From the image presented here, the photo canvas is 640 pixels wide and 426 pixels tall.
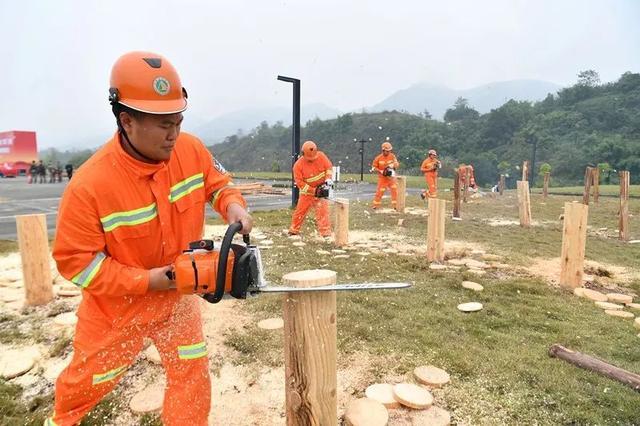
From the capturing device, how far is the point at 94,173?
5.41 feet

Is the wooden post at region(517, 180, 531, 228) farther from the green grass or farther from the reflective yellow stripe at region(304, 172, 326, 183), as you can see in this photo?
the reflective yellow stripe at region(304, 172, 326, 183)

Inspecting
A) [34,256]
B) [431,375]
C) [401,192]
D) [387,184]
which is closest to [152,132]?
[431,375]

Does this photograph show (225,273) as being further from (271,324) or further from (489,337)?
(489,337)

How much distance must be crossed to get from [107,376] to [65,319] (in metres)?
2.37

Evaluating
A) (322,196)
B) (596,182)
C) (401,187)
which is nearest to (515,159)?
(596,182)

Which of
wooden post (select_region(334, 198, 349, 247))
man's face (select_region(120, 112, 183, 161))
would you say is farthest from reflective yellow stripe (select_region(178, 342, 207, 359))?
wooden post (select_region(334, 198, 349, 247))

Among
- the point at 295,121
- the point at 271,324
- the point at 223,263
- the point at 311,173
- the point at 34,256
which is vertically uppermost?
the point at 295,121

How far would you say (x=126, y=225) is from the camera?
5.57ft

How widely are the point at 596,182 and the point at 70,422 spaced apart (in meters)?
15.1

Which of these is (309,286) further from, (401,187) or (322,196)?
(401,187)

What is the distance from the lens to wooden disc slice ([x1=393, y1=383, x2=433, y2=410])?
240cm

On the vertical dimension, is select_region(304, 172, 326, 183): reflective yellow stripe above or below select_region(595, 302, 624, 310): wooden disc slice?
above

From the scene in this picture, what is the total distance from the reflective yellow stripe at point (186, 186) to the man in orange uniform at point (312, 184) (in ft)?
17.1

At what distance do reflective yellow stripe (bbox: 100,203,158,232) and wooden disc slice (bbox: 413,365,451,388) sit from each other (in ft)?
6.36
